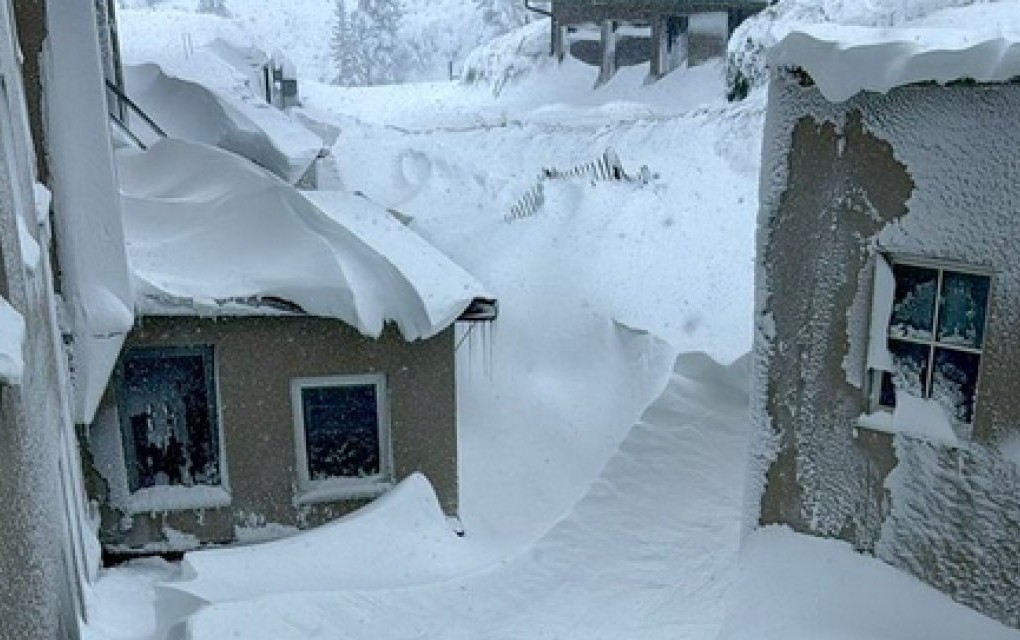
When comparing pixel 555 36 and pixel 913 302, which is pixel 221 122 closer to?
pixel 913 302

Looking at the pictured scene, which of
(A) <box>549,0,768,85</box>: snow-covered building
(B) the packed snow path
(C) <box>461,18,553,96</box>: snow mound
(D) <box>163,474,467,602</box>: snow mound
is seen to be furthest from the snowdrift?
(C) <box>461,18,553,96</box>: snow mound

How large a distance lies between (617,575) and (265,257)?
393 centimetres

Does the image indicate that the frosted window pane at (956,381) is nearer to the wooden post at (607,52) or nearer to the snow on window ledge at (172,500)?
the snow on window ledge at (172,500)

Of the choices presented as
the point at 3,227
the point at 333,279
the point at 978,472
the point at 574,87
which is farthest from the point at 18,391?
the point at 574,87

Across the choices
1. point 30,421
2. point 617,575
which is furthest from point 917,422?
point 30,421

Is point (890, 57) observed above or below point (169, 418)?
above

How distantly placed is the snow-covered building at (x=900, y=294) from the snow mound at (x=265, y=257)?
3136 millimetres

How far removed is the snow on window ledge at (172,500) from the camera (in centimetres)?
823

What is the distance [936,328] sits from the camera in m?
5.03

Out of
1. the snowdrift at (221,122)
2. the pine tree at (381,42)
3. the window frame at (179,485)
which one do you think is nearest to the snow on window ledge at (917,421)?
the window frame at (179,485)

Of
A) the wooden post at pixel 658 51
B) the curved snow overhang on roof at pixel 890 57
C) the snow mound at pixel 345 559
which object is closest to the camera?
the curved snow overhang on roof at pixel 890 57

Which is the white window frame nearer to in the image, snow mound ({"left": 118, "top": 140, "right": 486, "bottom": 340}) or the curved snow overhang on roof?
snow mound ({"left": 118, "top": 140, "right": 486, "bottom": 340})

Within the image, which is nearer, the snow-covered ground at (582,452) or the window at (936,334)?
the window at (936,334)

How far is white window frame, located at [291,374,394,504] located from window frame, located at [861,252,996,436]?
4.26 metres
